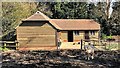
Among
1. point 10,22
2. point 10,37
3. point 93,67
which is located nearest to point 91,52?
point 93,67

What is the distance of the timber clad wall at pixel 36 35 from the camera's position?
9445mm

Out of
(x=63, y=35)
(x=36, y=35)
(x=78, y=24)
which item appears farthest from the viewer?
(x=63, y=35)

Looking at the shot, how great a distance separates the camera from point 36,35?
9789 millimetres

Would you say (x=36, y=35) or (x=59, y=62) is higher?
(x=59, y=62)

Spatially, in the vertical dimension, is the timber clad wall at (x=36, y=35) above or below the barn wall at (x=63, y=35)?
above

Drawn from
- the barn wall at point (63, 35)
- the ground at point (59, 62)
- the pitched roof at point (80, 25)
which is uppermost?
the ground at point (59, 62)

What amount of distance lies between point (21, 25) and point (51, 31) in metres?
1.28

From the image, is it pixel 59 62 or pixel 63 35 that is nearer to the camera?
pixel 59 62

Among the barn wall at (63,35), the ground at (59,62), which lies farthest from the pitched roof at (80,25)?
the ground at (59,62)

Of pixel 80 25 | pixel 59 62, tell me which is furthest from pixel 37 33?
pixel 59 62

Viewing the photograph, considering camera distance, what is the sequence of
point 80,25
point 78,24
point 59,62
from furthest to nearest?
point 80,25 < point 78,24 < point 59,62

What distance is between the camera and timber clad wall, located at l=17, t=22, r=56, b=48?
31.0 ft

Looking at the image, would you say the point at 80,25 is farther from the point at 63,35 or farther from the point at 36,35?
the point at 36,35

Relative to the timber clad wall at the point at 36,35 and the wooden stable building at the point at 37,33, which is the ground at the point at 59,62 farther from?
the timber clad wall at the point at 36,35
